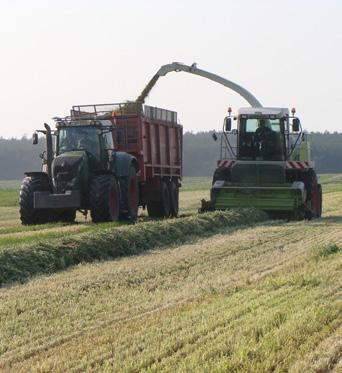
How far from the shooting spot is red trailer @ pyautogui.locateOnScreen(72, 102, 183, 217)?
2016cm

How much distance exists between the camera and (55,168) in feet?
57.8

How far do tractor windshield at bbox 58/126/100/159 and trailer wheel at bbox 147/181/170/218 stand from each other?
3.53 meters

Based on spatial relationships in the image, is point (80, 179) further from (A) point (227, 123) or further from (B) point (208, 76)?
(B) point (208, 76)

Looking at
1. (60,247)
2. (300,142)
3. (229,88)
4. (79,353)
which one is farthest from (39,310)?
(229,88)

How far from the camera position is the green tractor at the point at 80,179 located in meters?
17.3

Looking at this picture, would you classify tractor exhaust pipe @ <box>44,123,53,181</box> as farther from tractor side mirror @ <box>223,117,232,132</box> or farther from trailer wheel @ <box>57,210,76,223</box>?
tractor side mirror @ <box>223,117,232,132</box>

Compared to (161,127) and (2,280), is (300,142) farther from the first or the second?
(2,280)

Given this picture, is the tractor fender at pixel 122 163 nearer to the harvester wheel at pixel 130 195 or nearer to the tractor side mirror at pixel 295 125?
the harvester wheel at pixel 130 195

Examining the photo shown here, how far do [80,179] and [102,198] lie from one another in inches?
32.9

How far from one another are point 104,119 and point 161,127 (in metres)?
2.55

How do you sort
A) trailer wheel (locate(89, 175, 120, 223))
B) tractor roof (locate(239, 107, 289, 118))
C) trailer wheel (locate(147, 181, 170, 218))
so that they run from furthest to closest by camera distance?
trailer wheel (locate(147, 181, 170, 218))
tractor roof (locate(239, 107, 289, 118))
trailer wheel (locate(89, 175, 120, 223))

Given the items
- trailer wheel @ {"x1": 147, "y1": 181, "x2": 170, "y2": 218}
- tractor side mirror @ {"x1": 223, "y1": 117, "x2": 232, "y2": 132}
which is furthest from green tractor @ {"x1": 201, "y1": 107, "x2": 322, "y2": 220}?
trailer wheel @ {"x1": 147, "y1": 181, "x2": 170, "y2": 218}

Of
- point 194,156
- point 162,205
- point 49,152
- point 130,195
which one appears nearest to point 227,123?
point 162,205

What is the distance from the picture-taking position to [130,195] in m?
18.9
